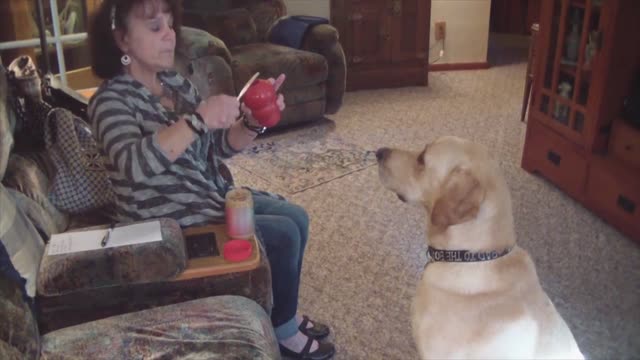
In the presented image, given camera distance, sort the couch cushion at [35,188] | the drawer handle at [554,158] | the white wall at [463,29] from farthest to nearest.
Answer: the white wall at [463,29] → the drawer handle at [554,158] → the couch cushion at [35,188]

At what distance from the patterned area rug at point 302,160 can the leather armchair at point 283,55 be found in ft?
0.83

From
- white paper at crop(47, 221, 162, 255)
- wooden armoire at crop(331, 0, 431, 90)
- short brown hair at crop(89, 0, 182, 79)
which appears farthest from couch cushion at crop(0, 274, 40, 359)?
wooden armoire at crop(331, 0, 431, 90)

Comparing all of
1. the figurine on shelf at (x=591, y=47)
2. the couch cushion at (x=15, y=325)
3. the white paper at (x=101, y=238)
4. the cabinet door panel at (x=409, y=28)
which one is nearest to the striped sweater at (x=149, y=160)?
the white paper at (x=101, y=238)

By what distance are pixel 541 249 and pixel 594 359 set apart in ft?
2.25

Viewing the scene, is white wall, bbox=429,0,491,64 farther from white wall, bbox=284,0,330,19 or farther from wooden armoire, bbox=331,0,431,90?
white wall, bbox=284,0,330,19

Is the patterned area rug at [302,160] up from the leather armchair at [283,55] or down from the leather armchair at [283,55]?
down

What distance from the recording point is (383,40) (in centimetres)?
484

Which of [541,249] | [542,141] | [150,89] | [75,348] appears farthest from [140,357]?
[542,141]

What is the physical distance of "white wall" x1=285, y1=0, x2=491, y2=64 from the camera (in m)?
5.25

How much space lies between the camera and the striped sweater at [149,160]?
1580mm

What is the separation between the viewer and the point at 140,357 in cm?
135

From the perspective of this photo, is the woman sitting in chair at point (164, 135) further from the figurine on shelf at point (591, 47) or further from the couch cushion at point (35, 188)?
the figurine on shelf at point (591, 47)

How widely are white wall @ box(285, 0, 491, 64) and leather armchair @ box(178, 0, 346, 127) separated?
1.39 meters

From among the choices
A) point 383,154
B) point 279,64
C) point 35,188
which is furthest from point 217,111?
point 279,64
